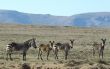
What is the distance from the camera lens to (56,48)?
122ft

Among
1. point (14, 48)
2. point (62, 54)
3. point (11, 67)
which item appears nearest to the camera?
point (11, 67)

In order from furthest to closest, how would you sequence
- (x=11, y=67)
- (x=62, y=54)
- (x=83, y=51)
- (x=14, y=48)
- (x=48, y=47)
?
(x=83, y=51) < (x=62, y=54) < (x=48, y=47) < (x=14, y=48) < (x=11, y=67)

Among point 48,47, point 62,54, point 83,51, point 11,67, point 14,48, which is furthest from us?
point 83,51

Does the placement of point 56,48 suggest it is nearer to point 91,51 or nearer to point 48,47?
point 48,47

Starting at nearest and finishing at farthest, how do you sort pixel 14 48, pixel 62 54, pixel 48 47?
pixel 14 48 → pixel 48 47 → pixel 62 54

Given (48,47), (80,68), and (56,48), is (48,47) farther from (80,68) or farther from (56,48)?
(80,68)

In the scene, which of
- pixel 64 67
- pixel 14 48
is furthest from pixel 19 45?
pixel 64 67

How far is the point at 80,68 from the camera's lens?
2919cm

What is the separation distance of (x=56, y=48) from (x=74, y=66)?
7495mm

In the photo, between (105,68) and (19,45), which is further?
(19,45)

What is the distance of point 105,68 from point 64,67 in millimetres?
3762

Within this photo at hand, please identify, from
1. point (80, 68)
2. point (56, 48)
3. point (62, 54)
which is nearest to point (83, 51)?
point (62, 54)

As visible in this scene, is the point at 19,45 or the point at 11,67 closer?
the point at 11,67

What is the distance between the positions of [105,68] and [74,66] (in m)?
2.76
